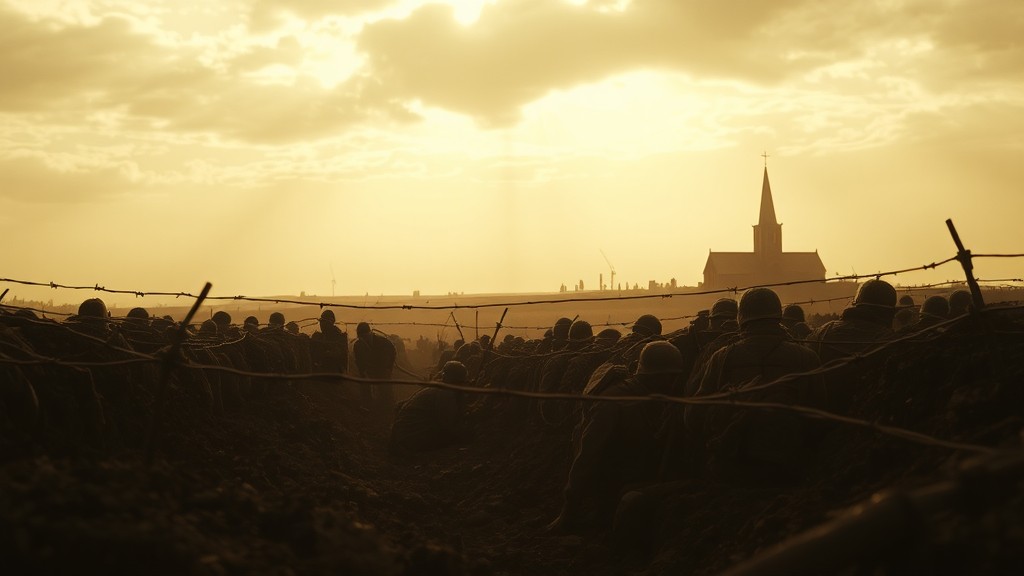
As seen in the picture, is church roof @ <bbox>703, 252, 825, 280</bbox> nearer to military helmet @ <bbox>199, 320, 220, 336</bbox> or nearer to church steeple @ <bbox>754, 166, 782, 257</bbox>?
church steeple @ <bbox>754, 166, 782, 257</bbox>

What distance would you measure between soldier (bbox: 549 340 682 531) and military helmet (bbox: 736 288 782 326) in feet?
3.28

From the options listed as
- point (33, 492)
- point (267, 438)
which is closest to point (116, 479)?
point (33, 492)

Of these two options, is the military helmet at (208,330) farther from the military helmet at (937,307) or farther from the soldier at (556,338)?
the military helmet at (937,307)

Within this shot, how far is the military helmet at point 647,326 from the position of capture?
15.0 m

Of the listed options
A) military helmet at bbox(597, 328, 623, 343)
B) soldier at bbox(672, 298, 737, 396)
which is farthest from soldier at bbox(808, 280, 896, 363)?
military helmet at bbox(597, 328, 623, 343)

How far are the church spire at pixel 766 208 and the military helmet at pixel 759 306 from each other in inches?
3776

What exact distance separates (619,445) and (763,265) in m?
91.1

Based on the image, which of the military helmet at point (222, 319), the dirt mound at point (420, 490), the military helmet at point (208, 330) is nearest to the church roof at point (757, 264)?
the military helmet at point (222, 319)

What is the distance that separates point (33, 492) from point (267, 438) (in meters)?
9.98

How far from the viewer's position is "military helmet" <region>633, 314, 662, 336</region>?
591 inches

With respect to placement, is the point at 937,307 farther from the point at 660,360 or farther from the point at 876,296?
the point at 660,360

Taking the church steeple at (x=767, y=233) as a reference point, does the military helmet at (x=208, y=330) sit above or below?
below

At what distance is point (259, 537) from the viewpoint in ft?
14.7

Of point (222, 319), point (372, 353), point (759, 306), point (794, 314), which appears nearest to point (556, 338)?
point (794, 314)
